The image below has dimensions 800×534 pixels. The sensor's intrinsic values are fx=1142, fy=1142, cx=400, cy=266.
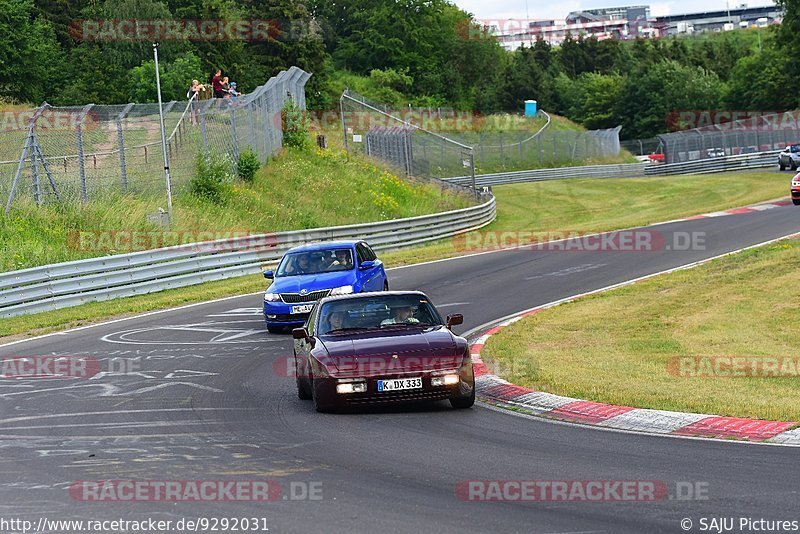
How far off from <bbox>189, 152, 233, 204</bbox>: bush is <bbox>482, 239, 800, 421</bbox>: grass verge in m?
15.8

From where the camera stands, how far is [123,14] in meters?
64.3

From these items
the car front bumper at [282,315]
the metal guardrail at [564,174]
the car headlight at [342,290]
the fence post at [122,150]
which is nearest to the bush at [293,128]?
Result: the fence post at [122,150]

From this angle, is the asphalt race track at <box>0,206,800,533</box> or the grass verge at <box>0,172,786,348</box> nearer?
the asphalt race track at <box>0,206,800,533</box>

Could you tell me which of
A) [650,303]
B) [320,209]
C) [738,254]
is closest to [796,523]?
[650,303]

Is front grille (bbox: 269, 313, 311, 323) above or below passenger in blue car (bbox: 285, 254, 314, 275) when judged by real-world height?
below

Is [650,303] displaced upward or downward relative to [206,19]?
downward

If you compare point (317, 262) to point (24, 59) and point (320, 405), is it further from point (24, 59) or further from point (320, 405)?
point (24, 59)

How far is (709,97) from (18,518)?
109969 mm

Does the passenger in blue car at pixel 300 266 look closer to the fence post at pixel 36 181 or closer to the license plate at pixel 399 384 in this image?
the license plate at pixel 399 384

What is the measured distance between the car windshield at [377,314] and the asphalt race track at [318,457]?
1.07 m

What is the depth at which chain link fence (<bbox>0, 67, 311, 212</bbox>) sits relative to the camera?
28.6 metres

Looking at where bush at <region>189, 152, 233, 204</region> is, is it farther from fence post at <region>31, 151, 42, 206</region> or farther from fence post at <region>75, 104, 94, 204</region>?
fence post at <region>31, 151, 42, 206</region>

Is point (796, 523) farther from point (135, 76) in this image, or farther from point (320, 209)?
point (135, 76)

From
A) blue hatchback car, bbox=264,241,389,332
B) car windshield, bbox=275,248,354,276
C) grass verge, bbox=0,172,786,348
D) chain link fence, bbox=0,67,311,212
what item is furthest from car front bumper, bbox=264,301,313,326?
chain link fence, bbox=0,67,311,212
